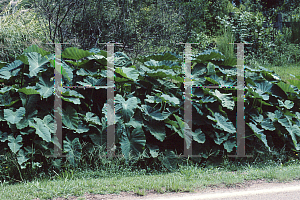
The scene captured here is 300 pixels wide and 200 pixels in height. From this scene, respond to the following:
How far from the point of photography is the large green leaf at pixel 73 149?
13.6ft

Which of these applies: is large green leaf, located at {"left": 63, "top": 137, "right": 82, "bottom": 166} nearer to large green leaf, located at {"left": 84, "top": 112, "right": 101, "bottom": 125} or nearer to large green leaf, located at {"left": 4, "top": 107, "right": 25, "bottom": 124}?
large green leaf, located at {"left": 84, "top": 112, "right": 101, "bottom": 125}

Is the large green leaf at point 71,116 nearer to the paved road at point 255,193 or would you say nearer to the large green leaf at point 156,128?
the large green leaf at point 156,128

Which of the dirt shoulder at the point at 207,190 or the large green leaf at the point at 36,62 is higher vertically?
the large green leaf at the point at 36,62

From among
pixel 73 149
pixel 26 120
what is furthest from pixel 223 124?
pixel 26 120

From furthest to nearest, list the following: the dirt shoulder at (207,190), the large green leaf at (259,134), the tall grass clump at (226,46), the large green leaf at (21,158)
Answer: the tall grass clump at (226,46) → the large green leaf at (259,134) → the large green leaf at (21,158) → the dirt shoulder at (207,190)

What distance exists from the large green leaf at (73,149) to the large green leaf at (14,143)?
1.81ft

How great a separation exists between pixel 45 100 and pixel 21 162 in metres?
0.94

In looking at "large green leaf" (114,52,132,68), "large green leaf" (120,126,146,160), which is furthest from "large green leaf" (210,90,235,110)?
"large green leaf" (114,52,132,68)

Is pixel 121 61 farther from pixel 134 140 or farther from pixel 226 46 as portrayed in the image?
Result: pixel 226 46

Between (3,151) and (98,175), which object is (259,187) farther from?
(3,151)

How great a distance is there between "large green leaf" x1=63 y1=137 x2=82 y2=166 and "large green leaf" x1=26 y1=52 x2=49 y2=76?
104 cm

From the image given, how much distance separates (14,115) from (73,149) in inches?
33.9

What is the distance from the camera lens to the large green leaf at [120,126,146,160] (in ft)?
13.9

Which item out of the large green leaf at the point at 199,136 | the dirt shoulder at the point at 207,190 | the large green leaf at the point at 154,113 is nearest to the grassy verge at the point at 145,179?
the dirt shoulder at the point at 207,190
